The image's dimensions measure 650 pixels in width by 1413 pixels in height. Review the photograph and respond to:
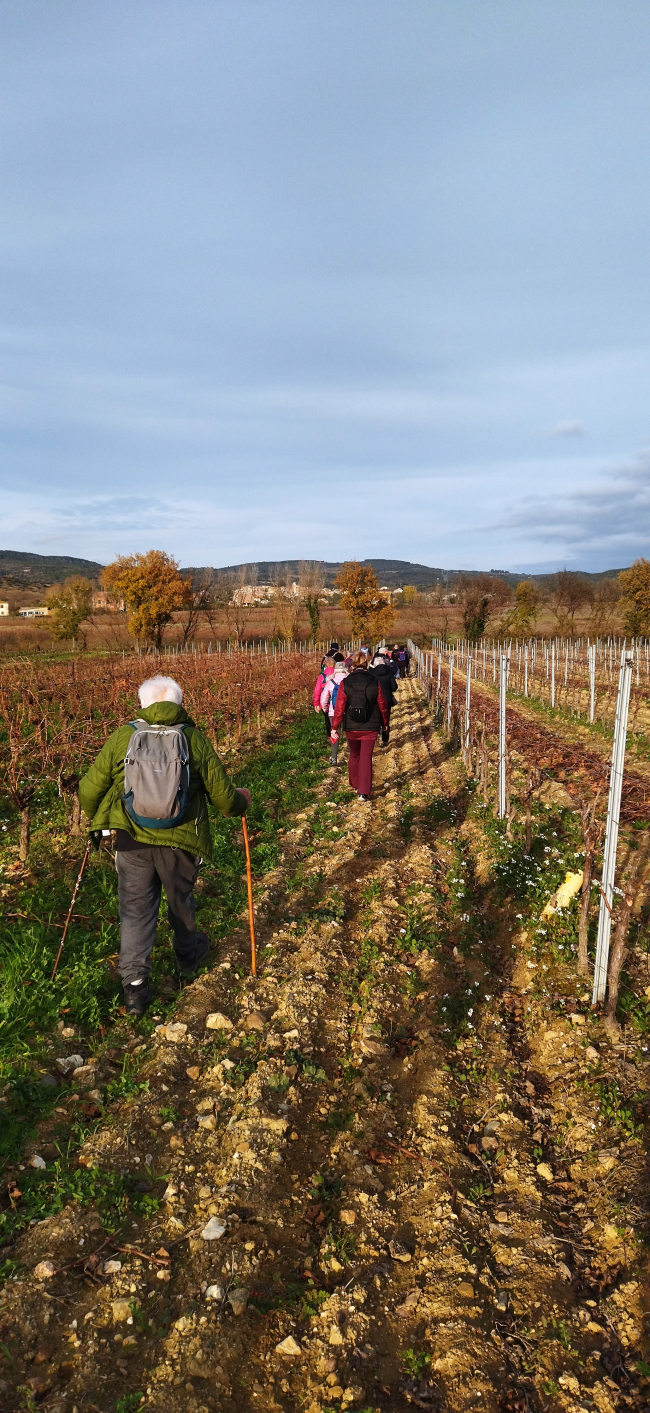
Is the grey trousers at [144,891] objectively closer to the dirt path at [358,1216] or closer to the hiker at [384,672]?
the dirt path at [358,1216]

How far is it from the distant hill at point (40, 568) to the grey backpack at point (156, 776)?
13438cm

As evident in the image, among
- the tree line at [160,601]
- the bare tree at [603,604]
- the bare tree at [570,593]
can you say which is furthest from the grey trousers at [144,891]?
the bare tree at [570,593]

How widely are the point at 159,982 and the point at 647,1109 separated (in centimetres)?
289

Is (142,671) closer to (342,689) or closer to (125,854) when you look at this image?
(342,689)

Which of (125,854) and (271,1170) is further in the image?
(125,854)

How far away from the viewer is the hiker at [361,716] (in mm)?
8430

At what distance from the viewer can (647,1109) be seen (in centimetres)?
331

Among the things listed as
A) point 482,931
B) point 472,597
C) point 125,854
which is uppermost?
point 472,597

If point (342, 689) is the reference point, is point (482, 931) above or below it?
below

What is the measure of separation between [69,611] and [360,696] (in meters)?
35.8

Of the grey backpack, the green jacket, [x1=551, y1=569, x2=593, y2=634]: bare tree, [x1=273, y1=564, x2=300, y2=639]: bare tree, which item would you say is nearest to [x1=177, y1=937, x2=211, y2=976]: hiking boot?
the green jacket

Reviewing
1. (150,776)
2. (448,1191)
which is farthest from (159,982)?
(448,1191)

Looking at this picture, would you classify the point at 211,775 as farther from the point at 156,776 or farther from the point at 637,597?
the point at 637,597

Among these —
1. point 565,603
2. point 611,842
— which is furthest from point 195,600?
point 611,842
